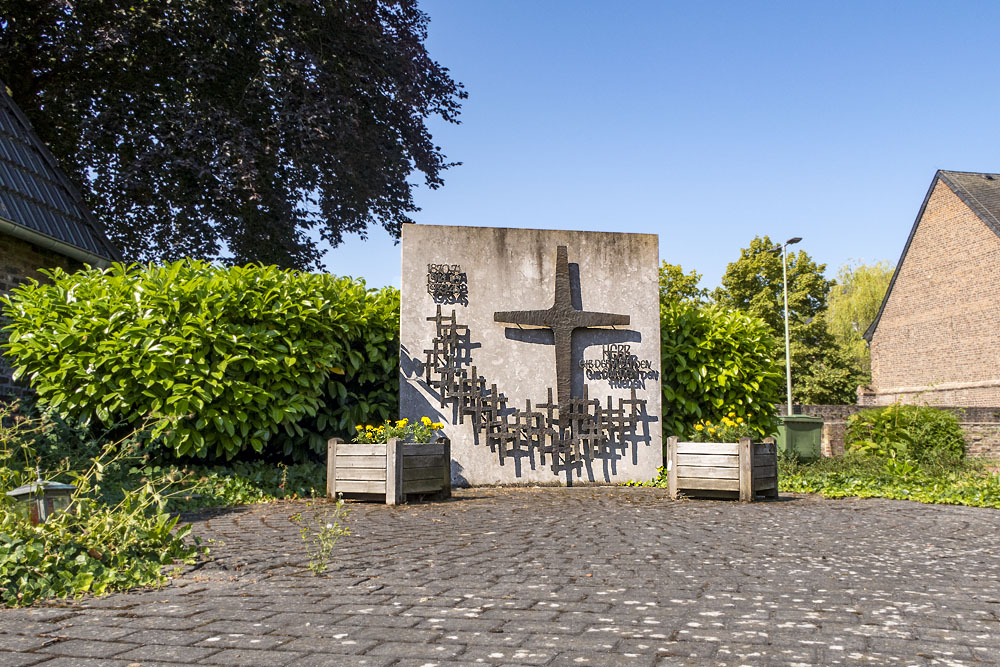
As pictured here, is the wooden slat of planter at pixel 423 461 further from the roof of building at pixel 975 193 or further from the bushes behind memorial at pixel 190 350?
the roof of building at pixel 975 193

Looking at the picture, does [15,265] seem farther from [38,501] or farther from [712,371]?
[712,371]

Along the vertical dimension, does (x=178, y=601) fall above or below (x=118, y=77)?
below

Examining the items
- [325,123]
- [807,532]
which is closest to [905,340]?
[325,123]

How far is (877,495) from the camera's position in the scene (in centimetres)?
1020

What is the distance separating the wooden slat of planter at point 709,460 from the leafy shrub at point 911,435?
672cm

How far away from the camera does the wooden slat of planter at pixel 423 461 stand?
8781 millimetres

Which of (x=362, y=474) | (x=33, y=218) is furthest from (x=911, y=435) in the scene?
(x=33, y=218)

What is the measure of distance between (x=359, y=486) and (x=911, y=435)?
35.9 feet

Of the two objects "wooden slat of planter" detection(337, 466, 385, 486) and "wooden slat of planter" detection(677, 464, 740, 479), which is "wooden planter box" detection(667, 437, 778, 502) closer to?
"wooden slat of planter" detection(677, 464, 740, 479)

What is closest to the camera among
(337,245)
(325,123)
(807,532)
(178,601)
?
(178,601)

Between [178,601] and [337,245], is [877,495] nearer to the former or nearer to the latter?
[178,601]

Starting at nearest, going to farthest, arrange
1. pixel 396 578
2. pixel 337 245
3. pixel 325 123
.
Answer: pixel 396 578 < pixel 325 123 < pixel 337 245

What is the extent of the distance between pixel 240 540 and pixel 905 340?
113 ft

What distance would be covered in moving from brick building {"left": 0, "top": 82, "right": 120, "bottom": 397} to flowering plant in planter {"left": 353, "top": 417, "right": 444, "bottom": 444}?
4.69 m
